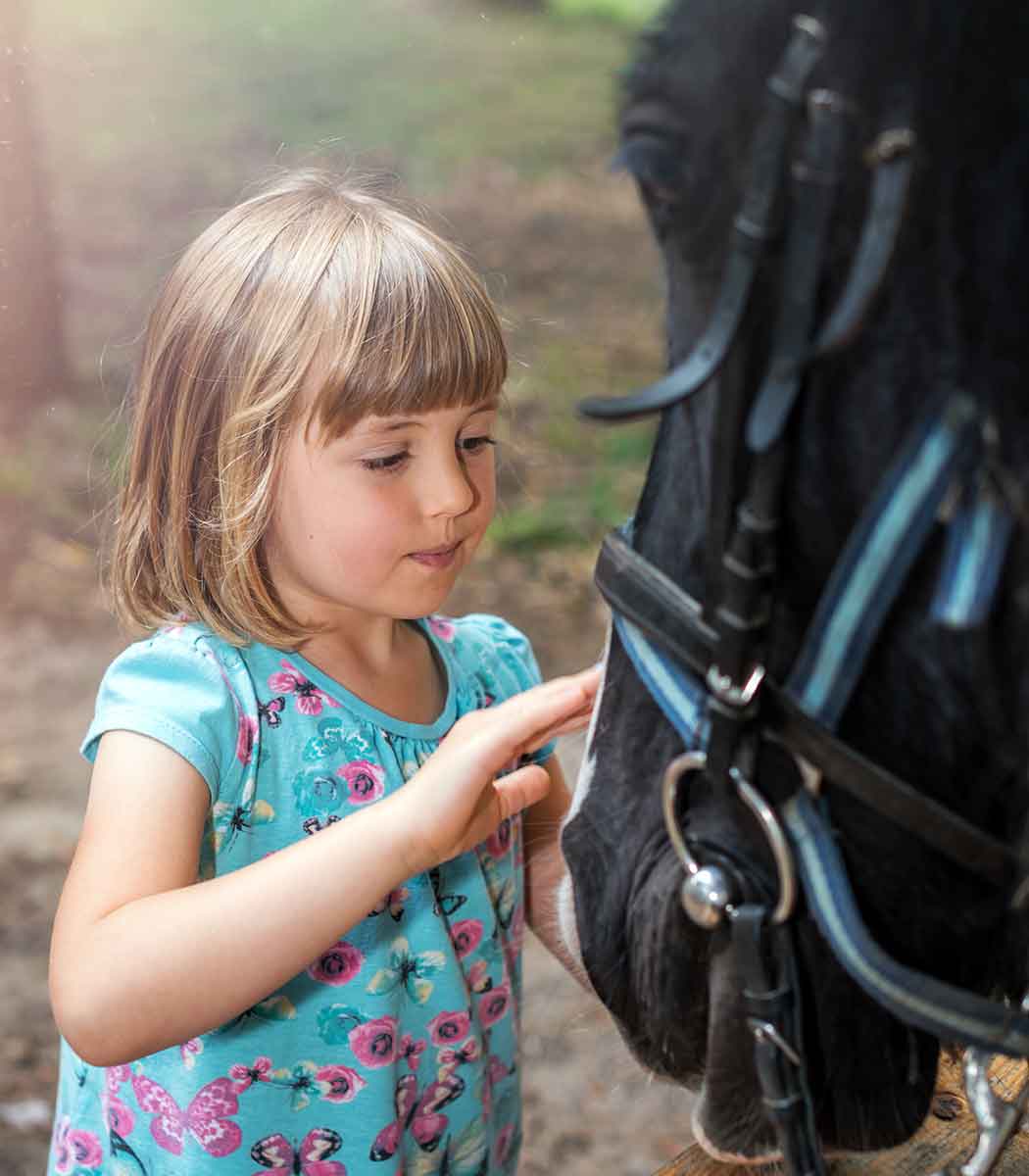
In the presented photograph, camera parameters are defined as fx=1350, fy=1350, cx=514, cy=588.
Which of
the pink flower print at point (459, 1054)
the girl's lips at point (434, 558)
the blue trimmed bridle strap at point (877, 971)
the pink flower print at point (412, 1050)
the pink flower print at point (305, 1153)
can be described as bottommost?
the pink flower print at point (305, 1153)

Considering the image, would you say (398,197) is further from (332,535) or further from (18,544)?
(18,544)

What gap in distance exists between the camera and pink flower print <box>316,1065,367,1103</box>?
47.3 inches

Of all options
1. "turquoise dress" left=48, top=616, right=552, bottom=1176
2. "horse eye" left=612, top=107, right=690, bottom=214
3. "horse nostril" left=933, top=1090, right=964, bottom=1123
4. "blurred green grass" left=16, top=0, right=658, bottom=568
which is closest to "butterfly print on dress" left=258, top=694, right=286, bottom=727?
"turquoise dress" left=48, top=616, right=552, bottom=1176

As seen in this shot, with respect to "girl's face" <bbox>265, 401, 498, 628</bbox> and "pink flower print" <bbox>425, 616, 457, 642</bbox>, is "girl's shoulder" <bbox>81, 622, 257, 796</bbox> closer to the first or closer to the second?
"girl's face" <bbox>265, 401, 498, 628</bbox>

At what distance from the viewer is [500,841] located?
Result: 1345mm

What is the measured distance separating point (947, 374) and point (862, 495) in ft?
0.30

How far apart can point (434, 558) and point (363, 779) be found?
0.70ft

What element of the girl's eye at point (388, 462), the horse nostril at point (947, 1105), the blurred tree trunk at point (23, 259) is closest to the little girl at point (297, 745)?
the girl's eye at point (388, 462)

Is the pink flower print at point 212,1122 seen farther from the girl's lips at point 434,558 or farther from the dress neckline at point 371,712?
the girl's lips at point 434,558

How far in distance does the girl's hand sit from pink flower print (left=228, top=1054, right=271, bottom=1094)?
28 centimetres

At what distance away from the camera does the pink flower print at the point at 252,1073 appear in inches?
47.1

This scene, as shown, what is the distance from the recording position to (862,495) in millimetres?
821

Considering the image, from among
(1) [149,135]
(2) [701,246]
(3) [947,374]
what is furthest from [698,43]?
(1) [149,135]

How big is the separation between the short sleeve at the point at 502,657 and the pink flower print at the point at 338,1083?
1.26ft
